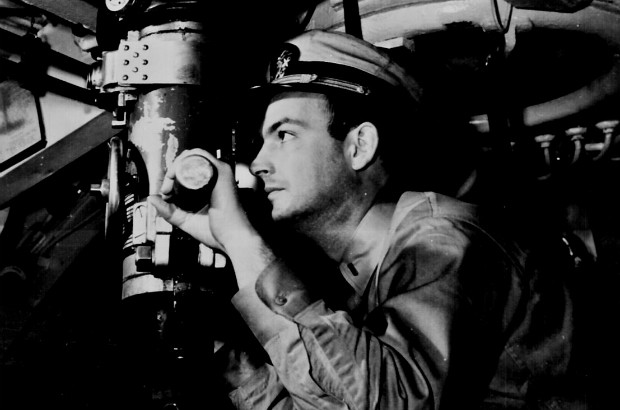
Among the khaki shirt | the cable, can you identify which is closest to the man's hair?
the khaki shirt

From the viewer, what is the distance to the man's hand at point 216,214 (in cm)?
170

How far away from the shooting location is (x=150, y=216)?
211cm

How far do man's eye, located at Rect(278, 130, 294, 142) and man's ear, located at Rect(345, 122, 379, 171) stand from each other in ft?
0.72

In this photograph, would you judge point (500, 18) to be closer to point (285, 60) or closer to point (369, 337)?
point (285, 60)

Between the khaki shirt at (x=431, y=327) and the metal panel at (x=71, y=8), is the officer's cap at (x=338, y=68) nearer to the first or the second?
the khaki shirt at (x=431, y=327)

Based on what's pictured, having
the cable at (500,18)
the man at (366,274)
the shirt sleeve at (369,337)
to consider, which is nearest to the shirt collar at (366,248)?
the man at (366,274)

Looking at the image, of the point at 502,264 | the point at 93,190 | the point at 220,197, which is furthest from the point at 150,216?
the point at 502,264

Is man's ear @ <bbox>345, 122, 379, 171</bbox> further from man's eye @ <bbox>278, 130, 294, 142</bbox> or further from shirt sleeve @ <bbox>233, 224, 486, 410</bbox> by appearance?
shirt sleeve @ <bbox>233, 224, 486, 410</bbox>

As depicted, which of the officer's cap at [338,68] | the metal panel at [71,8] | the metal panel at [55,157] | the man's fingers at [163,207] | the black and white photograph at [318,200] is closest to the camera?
the black and white photograph at [318,200]

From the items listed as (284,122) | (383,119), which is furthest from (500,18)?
(284,122)

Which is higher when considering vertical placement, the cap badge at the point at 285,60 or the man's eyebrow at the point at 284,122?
the cap badge at the point at 285,60

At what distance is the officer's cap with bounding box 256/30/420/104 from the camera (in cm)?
218

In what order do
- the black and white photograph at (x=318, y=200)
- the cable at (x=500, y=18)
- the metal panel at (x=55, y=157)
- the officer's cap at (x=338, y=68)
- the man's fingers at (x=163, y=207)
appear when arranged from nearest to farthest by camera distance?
the black and white photograph at (x=318, y=200) < the man's fingers at (x=163, y=207) < the officer's cap at (x=338, y=68) < the cable at (x=500, y=18) < the metal panel at (x=55, y=157)

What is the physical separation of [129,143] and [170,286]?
0.59 m
